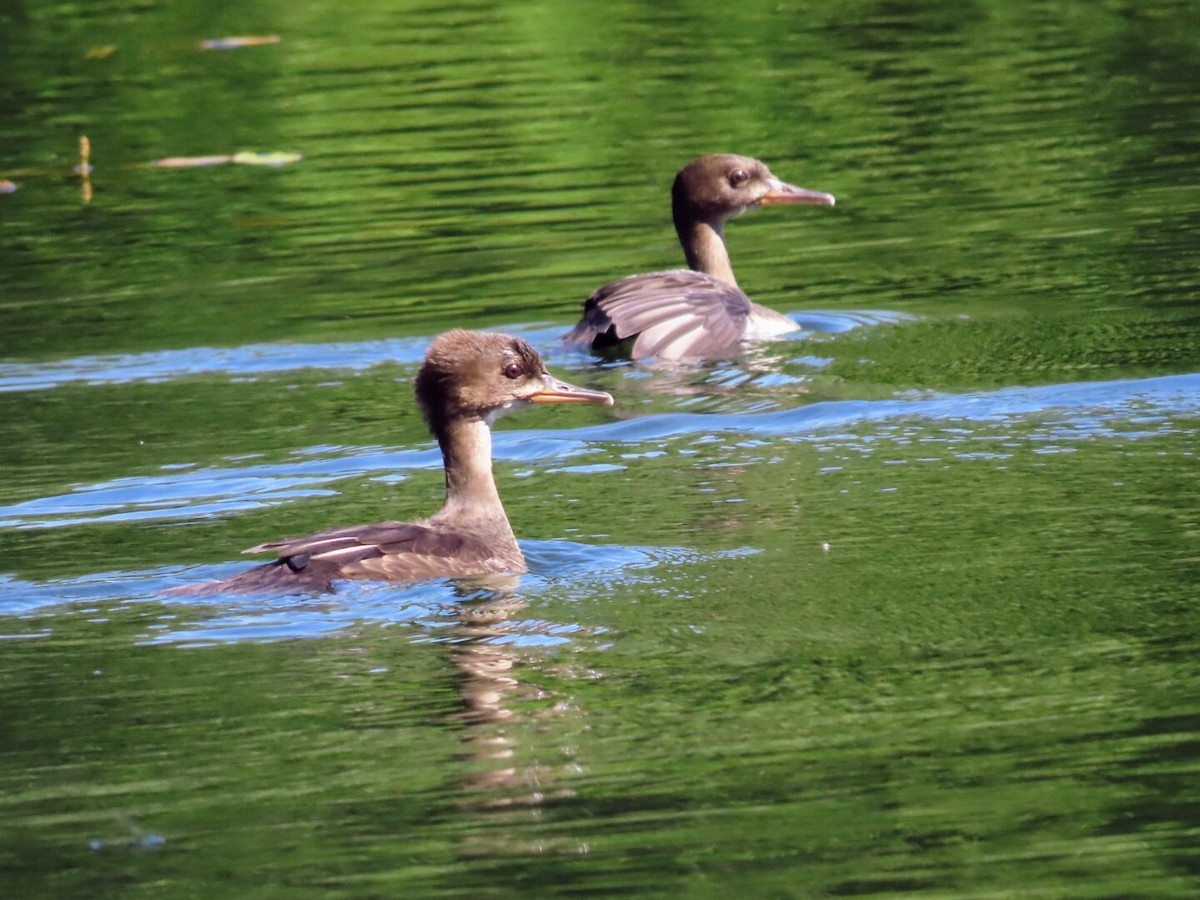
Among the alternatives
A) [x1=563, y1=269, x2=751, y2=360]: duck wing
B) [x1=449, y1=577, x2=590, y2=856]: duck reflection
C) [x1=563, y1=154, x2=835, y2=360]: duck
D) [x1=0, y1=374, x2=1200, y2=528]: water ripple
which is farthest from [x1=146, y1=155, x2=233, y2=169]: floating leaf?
[x1=449, y1=577, x2=590, y2=856]: duck reflection

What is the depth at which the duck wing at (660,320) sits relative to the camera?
12477 mm

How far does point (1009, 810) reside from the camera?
5.47 meters

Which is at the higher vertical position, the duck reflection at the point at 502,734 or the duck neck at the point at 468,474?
the duck neck at the point at 468,474

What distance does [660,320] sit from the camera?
12.7 metres

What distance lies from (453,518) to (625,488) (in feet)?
3.72

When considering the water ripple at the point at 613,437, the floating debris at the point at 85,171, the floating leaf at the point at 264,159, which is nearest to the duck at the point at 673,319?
the water ripple at the point at 613,437

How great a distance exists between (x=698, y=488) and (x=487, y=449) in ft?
3.35

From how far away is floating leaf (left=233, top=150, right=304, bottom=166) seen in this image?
18734 millimetres

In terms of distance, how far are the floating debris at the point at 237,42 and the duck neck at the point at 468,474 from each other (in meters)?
15.0

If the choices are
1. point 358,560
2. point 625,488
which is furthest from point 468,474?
point 358,560

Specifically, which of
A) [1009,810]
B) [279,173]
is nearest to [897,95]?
[279,173]

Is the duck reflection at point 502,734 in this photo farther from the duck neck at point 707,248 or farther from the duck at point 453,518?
the duck neck at point 707,248

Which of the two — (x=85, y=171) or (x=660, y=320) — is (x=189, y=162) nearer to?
(x=85, y=171)

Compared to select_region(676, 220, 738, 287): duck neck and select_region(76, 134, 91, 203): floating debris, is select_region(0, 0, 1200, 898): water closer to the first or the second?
select_region(76, 134, 91, 203): floating debris
